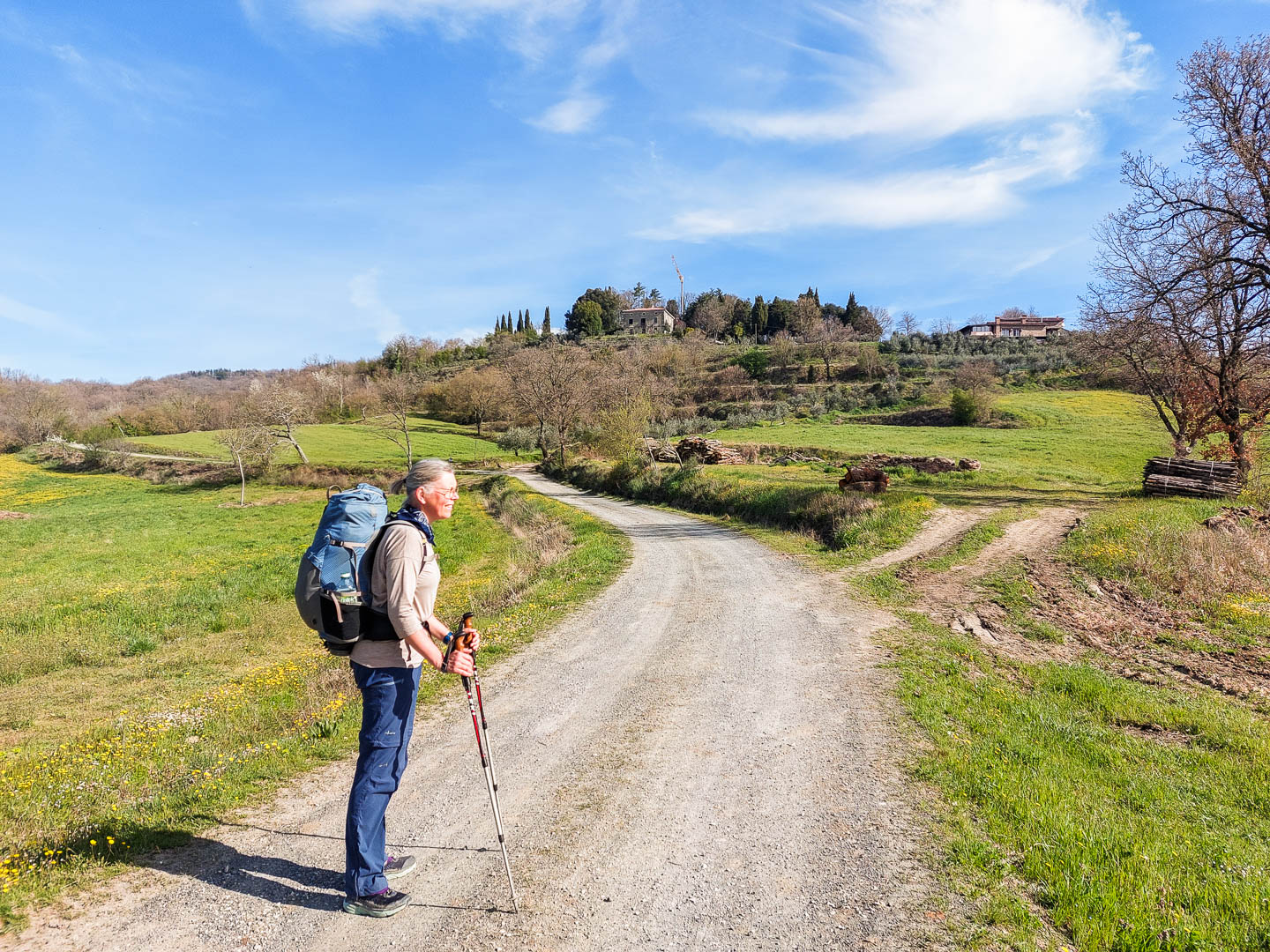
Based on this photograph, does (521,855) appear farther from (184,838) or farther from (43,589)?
(43,589)

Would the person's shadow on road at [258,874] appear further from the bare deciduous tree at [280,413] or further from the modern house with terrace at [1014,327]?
the modern house with terrace at [1014,327]

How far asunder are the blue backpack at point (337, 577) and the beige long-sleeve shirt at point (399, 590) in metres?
0.10

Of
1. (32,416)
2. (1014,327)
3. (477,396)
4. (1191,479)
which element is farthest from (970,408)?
(32,416)

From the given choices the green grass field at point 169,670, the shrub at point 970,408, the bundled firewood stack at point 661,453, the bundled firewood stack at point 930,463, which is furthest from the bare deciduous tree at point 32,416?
the shrub at point 970,408

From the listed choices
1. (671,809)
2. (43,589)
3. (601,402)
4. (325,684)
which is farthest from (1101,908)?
(601,402)

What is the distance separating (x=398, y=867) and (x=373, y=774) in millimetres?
908

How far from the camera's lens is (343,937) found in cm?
379

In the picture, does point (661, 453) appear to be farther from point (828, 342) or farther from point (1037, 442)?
Result: point (828, 342)

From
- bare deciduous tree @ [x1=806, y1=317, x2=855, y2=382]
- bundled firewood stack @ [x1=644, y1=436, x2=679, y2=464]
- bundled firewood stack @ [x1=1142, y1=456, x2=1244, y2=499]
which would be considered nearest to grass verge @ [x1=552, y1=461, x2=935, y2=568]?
bundled firewood stack @ [x1=644, y1=436, x2=679, y2=464]

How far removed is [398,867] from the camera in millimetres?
4371

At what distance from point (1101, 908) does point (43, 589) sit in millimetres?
24163

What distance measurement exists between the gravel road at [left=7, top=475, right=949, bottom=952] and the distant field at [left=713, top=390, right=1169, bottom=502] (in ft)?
66.1

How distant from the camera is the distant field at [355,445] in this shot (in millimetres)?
57406

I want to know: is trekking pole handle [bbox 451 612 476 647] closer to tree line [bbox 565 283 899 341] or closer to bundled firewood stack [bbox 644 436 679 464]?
bundled firewood stack [bbox 644 436 679 464]
